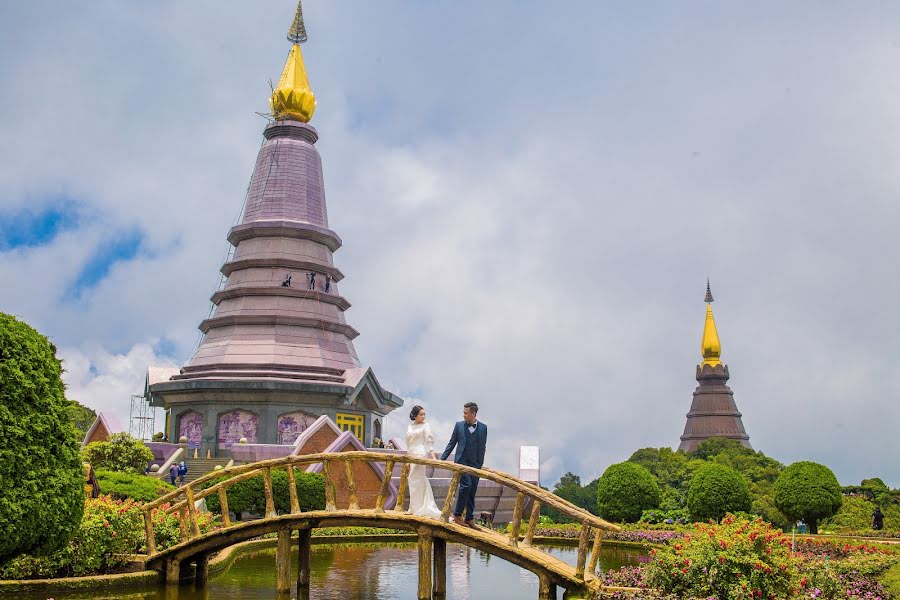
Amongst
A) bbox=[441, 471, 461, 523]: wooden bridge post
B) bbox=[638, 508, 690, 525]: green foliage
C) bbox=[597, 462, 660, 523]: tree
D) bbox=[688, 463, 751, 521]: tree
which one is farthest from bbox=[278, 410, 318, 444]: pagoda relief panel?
bbox=[441, 471, 461, 523]: wooden bridge post

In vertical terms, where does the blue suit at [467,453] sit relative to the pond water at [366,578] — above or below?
above

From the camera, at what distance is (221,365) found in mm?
35781

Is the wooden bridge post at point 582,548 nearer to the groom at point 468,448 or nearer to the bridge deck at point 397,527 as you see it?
the bridge deck at point 397,527

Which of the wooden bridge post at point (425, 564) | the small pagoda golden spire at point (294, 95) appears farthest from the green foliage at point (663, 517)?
the small pagoda golden spire at point (294, 95)

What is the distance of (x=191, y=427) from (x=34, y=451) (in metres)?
24.1

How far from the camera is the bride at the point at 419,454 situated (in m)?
14.2

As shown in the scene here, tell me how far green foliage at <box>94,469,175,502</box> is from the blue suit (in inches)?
404

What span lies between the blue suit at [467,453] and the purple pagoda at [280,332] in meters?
21.1

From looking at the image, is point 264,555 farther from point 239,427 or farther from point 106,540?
point 239,427

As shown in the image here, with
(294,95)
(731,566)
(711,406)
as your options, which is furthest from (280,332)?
(711,406)

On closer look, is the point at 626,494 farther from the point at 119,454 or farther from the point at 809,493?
the point at 119,454

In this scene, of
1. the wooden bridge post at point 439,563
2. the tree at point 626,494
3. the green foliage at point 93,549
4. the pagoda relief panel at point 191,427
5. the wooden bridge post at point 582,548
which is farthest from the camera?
the pagoda relief panel at point 191,427

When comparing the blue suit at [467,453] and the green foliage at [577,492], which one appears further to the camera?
the green foliage at [577,492]

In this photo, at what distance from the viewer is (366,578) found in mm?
15648
